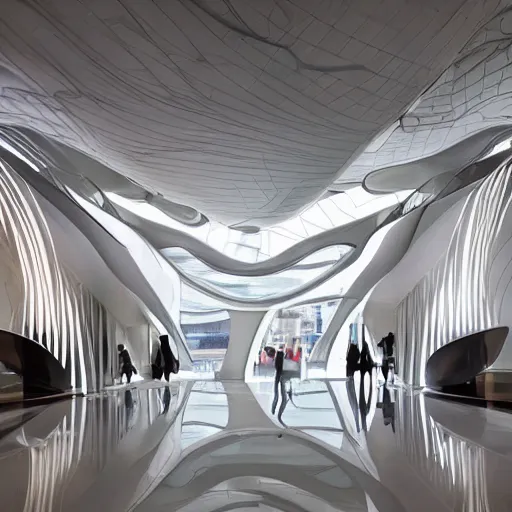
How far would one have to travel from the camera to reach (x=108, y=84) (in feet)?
5.03

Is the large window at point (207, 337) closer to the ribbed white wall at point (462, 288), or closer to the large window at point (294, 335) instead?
the large window at point (294, 335)

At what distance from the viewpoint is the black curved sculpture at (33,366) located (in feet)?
11.0

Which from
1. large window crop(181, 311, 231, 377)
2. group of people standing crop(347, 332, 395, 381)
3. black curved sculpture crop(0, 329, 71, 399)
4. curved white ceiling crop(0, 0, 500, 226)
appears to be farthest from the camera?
large window crop(181, 311, 231, 377)

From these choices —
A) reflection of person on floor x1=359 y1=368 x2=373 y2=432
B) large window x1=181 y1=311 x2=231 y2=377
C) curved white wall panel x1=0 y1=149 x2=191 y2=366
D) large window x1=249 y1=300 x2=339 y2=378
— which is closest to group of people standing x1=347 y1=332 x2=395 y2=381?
reflection of person on floor x1=359 y1=368 x2=373 y2=432

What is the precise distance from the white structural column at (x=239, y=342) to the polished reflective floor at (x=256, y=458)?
51.5 inches

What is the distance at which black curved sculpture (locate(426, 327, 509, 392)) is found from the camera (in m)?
3.39

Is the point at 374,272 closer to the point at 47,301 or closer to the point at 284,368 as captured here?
the point at 284,368

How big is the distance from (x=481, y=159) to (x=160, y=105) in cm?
168

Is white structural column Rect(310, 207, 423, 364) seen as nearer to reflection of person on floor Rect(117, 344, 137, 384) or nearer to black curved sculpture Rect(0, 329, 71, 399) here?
reflection of person on floor Rect(117, 344, 137, 384)

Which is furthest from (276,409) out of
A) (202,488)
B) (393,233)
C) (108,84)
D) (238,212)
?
(108,84)

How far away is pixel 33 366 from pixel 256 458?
240 cm

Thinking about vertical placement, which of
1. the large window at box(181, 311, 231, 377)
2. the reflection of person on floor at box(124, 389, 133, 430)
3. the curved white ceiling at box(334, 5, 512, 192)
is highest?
the curved white ceiling at box(334, 5, 512, 192)

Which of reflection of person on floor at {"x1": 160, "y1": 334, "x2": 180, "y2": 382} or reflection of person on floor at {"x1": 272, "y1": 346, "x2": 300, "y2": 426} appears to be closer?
reflection of person on floor at {"x1": 160, "y1": 334, "x2": 180, "y2": 382}

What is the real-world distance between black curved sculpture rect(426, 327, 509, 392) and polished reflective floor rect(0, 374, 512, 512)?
58 centimetres
